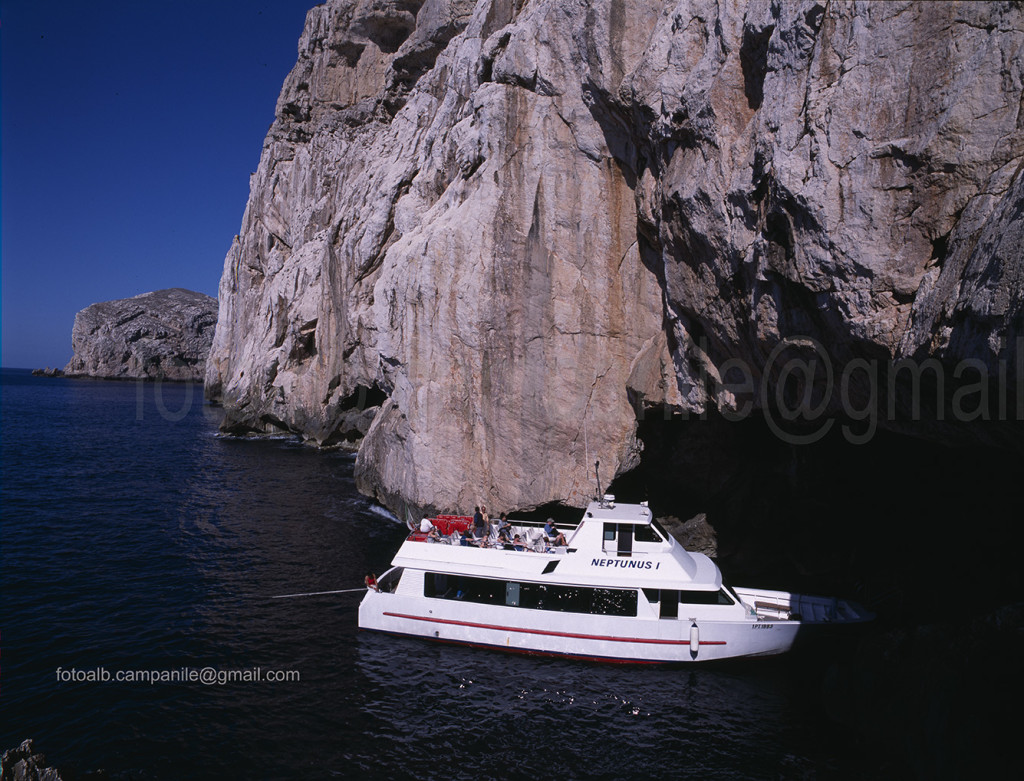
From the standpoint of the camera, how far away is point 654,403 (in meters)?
23.8

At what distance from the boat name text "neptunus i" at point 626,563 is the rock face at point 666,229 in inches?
249

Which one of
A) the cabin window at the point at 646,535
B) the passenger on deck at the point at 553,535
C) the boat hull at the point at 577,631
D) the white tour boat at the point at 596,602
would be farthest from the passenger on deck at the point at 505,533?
the cabin window at the point at 646,535

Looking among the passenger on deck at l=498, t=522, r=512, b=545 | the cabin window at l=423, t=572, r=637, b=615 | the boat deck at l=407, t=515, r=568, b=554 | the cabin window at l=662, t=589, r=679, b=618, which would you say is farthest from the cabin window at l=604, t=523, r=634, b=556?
the passenger on deck at l=498, t=522, r=512, b=545

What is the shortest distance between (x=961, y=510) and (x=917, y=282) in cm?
852

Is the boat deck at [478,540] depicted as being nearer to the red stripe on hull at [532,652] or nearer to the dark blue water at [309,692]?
the red stripe on hull at [532,652]

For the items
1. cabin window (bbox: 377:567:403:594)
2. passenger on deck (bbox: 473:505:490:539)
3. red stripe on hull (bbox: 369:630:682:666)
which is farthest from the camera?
passenger on deck (bbox: 473:505:490:539)

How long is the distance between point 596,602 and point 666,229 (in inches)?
494

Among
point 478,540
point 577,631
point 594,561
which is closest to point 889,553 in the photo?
point 594,561

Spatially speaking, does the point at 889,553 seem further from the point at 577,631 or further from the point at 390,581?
the point at 390,581

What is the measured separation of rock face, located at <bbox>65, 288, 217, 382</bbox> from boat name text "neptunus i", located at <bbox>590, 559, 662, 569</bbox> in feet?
480

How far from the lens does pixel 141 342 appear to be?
142 metres

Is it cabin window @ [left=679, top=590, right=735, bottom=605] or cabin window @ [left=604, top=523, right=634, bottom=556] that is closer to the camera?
cabin window @ [left=679, top=590, right=735, bottom=605]

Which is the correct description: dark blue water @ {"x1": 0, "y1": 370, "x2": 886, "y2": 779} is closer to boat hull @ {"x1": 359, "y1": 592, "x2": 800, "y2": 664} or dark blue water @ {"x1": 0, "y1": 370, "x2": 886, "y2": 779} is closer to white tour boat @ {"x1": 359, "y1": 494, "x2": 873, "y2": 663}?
boat hull @ {"x1": 359, "y1": 592, "x2": 800, "y2": 664}

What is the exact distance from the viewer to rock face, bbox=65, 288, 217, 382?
465 ft
